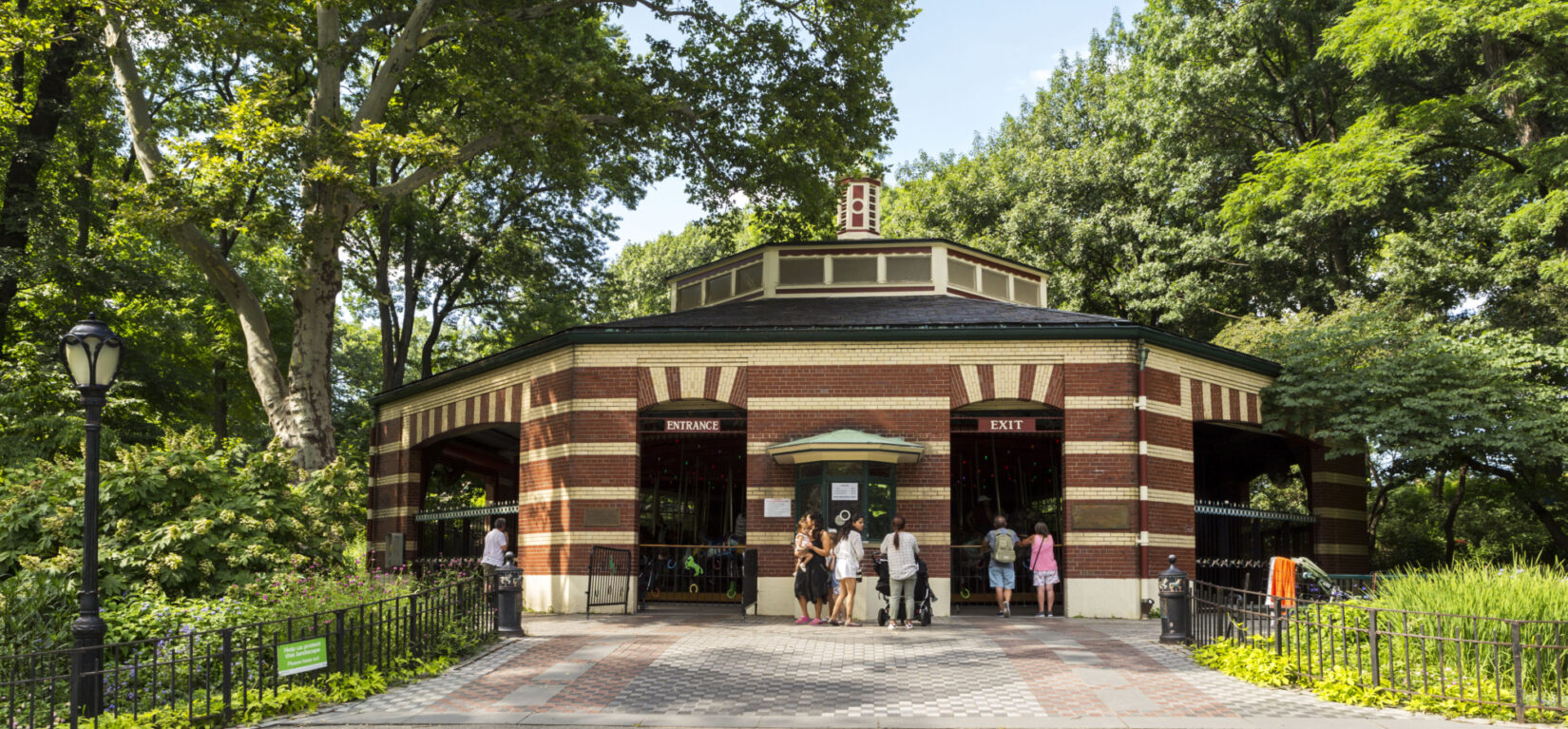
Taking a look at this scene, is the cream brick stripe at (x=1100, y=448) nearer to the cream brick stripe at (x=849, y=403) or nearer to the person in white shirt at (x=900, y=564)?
the cream brick stripe at (x=849, y=403)

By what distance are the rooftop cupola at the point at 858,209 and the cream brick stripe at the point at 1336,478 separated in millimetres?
10242

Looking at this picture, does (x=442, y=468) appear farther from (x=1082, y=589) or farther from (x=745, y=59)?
(x=1082, y=589)

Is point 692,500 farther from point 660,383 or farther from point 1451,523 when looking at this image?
point 1451,523

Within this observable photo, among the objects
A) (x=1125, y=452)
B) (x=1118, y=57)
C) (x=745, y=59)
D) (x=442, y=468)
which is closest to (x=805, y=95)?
(x=745, y=59)

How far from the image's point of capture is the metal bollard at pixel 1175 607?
13805mm

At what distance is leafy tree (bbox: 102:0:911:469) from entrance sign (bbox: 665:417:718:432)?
5689mm

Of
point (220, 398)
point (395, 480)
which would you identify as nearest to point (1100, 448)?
point (395, 480)

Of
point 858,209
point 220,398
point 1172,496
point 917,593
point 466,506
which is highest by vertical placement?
point 858,209

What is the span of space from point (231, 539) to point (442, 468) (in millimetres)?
16513

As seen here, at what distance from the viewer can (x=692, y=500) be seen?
2509 centimetres

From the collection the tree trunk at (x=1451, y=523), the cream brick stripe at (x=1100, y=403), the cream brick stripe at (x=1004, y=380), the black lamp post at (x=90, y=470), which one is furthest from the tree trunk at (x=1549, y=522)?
the black lamp post at (x=90, y=470)

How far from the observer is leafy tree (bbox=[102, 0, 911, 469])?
18.2 m

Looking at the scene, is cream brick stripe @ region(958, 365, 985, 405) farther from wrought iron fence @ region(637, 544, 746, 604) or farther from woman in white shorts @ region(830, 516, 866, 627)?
wrought iron fence @ region(637, 544, 746, 604)

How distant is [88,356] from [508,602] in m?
6.14
